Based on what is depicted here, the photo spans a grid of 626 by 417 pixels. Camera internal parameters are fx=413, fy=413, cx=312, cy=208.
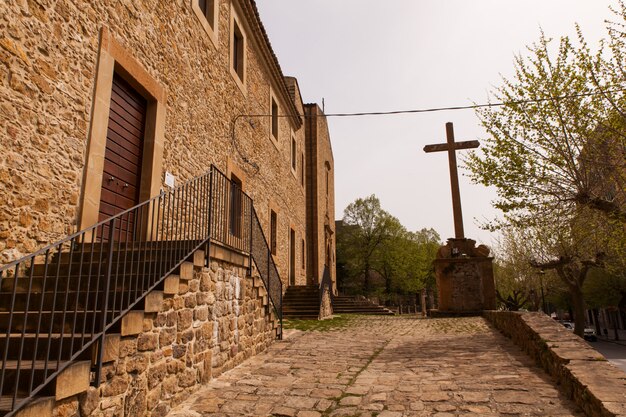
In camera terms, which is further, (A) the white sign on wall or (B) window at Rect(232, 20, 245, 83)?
(B) window at Rect(232, 20, 245, 83)

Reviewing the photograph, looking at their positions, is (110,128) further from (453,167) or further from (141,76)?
(453,167)

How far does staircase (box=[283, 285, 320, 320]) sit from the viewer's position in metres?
14.3

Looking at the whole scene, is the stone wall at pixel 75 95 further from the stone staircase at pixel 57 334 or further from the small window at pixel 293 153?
the small window at pixel 293 153

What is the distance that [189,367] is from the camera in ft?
14.9

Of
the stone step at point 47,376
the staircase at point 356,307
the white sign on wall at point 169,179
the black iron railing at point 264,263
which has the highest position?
the white sign on wall at point 169,179

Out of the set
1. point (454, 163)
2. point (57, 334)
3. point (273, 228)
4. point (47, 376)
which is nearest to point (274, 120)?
point (273, 228)

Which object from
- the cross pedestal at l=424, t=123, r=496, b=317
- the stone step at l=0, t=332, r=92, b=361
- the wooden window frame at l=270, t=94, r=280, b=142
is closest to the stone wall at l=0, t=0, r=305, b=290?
the stone step at l=0, t=332, r=92, b=361

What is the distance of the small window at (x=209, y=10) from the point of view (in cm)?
941

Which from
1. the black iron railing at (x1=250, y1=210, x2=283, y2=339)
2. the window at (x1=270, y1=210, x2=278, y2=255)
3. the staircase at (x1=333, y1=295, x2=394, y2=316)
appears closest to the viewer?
the black iron railing at (x1=250, y1=210, x2=283, y2=339)

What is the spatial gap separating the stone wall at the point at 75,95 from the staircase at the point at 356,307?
10481 mm

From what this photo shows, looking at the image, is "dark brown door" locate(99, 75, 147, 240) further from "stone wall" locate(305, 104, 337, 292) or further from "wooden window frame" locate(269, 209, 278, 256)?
"stone wall" locate(305, 104, 337, 292)

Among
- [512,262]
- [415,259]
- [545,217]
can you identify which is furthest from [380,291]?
[545,217]

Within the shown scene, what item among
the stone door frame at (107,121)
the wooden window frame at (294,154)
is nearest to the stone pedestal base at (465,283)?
the wooden window frame at (294,154)

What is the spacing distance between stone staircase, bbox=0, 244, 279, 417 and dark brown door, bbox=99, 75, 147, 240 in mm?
1695
